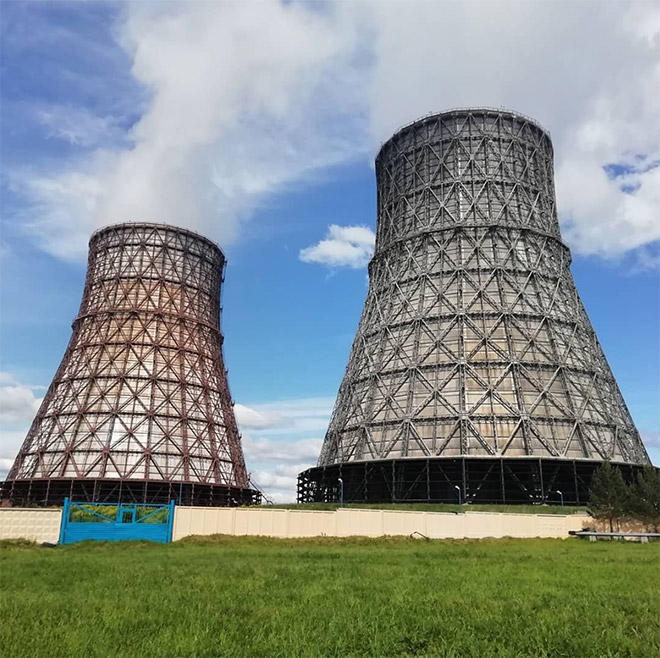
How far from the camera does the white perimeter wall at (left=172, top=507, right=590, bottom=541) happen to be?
1161 inches

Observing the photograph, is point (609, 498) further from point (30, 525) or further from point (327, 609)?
point (30, 525)

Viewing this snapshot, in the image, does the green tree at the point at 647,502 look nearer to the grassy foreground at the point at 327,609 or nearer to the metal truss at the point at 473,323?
the metal truss at the point at 473,323

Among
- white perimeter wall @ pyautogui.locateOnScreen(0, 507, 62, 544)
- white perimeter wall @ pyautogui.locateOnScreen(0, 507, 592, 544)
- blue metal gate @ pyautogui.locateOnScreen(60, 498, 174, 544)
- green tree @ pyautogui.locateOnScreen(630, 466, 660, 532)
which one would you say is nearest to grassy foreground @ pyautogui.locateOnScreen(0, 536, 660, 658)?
blue metal gate @ pyautogui.locateOnScreen(60, 498, 174, 544)

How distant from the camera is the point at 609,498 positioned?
36.2 meters

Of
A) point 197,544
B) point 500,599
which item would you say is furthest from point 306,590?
point 197,544

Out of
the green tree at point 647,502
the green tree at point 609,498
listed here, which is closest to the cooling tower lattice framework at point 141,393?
the green tree at point 609,498

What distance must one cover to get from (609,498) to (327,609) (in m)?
32.7

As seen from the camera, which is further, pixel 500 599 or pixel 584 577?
pixel 584 577

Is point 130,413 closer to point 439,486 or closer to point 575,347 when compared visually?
point 439,486

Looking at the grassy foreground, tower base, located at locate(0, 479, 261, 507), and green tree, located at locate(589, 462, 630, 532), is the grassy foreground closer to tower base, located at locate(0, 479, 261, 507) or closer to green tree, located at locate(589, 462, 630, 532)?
green tree, located at locate(589, 462, 630, 532)

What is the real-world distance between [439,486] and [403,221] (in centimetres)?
2680

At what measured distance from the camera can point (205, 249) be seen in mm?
64750

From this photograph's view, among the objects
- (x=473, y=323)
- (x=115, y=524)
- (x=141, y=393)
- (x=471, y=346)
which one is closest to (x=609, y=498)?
(x=471, y=346)

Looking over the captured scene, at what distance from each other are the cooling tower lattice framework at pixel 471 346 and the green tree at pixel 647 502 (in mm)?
5367
